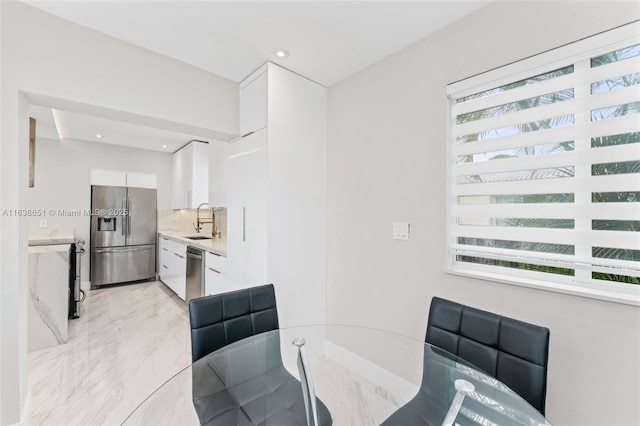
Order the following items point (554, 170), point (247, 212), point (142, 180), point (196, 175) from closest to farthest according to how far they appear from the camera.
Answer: point (554, 170)
point (247, 212)
point (196, 175)
point (142, 180)

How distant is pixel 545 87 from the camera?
4.66 feet

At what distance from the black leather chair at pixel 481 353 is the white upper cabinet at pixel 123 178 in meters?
5.46

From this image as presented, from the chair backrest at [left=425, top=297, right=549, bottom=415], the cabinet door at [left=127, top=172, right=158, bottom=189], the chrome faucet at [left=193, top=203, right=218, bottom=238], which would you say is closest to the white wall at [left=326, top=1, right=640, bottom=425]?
the chair backrest at [left=425, top=297, right=549, bottom=415]

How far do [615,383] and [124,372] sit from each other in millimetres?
3152

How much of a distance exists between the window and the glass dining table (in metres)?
0.64

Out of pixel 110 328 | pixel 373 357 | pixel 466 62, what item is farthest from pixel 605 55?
pixel 110 328

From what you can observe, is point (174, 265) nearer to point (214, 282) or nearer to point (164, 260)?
point (164, 260)

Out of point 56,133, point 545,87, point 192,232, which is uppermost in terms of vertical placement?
point 56,133

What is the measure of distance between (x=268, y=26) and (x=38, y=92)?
1.45 metres

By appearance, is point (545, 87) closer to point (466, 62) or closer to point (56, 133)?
point (466, 62)

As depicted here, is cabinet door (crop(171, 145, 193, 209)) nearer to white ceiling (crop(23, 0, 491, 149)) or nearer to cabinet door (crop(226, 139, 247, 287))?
cabinet door (crop(226, 139, 247, 287))

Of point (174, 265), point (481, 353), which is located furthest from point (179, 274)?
point (481, 353)

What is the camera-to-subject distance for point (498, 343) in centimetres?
120

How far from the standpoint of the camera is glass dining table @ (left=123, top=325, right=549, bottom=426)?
3.55 ft
